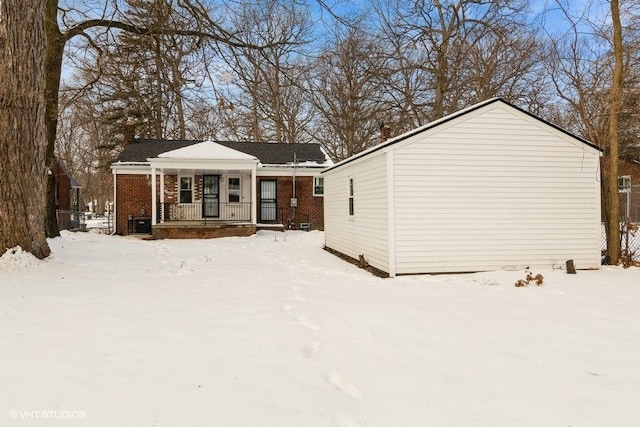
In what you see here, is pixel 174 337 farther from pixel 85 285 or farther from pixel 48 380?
pixel 85 285

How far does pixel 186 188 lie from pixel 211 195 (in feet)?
3.92

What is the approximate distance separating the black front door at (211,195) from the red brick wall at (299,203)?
2.08 metres

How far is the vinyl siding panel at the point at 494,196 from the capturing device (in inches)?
337

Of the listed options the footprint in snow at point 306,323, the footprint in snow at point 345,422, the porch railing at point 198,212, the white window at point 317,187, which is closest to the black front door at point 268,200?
the porch railing at point 198,212

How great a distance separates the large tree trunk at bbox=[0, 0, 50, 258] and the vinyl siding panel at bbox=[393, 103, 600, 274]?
6.65 metres

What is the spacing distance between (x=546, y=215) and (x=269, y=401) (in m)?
8.01

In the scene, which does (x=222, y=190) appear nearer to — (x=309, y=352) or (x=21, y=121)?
(x=21, y=121)

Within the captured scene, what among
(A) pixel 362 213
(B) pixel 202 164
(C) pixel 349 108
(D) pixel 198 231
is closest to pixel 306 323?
(A) pixel 362 213

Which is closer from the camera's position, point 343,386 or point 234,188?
point 343,386

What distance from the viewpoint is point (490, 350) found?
404cm

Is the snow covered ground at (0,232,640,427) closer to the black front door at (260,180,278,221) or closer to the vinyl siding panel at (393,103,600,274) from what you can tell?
the vinyl siding panel at (393,103,600,274)

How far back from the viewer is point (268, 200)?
20.6 metres

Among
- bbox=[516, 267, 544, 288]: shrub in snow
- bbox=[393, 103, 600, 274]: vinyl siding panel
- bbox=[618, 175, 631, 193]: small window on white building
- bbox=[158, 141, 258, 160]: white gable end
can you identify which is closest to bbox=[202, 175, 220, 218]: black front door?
bbox=[158, 141, 258, 160]: white gable end

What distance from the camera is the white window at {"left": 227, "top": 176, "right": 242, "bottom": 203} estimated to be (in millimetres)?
20500
